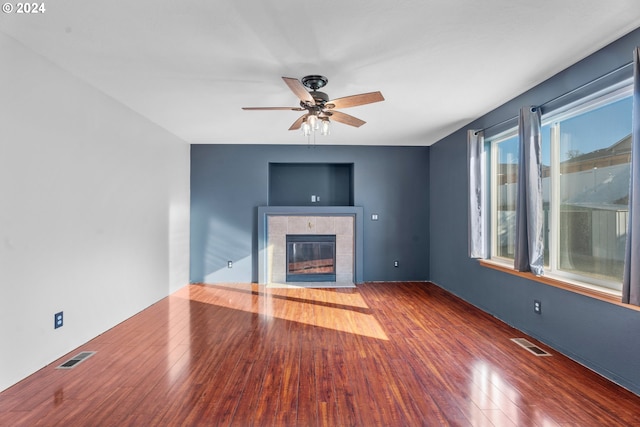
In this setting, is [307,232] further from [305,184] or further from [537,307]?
[537,307]

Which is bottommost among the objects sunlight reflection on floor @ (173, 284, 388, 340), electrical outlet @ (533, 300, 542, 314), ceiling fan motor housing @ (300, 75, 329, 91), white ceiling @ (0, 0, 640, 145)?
sunlight reflection on floor @ (173, 284, 388, 340)

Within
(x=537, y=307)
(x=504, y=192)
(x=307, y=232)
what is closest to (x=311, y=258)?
(x=307, y=232)

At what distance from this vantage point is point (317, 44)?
2303 millimetres

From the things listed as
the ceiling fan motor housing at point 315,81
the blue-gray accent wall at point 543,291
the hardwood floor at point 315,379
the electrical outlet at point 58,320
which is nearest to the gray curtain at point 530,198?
the blue-gray accent wall at point 543,291

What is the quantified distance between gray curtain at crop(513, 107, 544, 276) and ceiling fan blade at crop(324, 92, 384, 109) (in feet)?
5.01

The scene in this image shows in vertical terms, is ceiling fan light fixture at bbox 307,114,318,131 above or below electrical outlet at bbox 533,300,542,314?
above

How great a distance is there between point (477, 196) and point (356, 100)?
2221 millimetres

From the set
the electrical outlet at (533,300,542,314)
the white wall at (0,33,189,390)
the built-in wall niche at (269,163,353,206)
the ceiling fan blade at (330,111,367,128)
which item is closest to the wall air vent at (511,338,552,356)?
the electrical outlet at (533,300,542,314)

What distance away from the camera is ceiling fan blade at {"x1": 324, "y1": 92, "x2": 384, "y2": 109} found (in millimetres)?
2551

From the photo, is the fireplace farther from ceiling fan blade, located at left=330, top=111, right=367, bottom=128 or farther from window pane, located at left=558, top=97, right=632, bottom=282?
window pane, located at left=558, top=97, right=632, bottom=282

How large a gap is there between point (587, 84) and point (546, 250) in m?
1.50

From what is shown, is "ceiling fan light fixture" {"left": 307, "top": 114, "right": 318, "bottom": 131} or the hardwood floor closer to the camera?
the hardwood floor

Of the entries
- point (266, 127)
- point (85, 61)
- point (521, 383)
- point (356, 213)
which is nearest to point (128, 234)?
point (85, 61)

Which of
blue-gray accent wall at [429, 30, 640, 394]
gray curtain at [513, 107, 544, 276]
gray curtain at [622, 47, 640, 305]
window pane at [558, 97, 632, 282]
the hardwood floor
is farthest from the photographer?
gray curtain at [513, 107, 544, 276]
